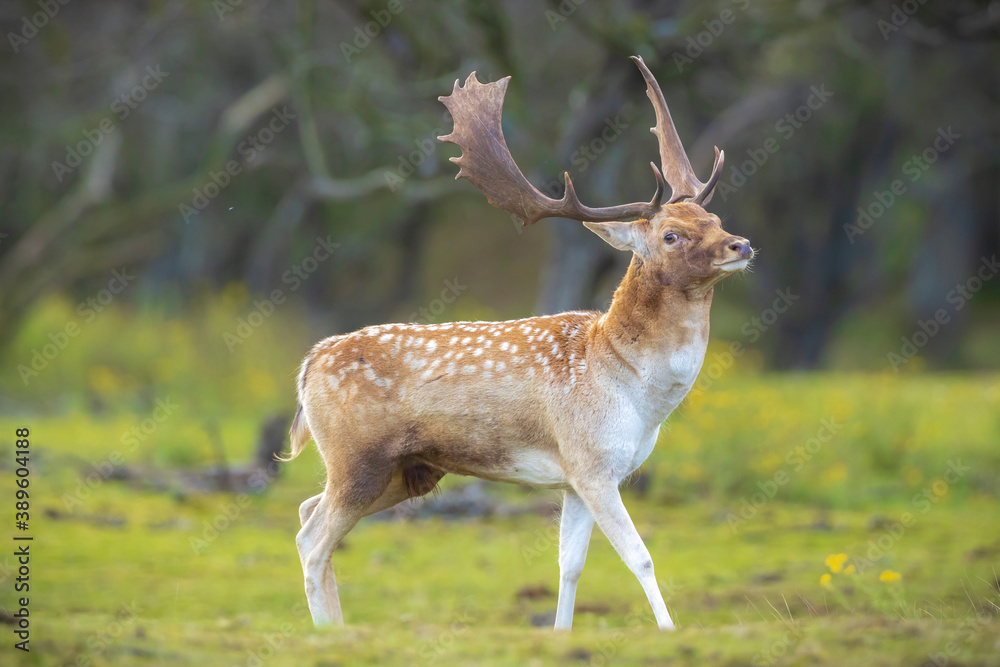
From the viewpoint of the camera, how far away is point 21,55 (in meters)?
22.7

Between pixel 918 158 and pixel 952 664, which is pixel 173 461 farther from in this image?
pixel 918 158

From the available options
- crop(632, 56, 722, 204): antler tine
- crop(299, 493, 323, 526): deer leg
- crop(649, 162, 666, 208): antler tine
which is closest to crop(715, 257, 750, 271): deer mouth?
crop(649, 162, 666, 208): antler tine

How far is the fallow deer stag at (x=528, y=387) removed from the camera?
5910 mm

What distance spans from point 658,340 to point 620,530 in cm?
101

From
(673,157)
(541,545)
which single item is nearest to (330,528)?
(673,157)

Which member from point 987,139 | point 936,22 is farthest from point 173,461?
point 987,139

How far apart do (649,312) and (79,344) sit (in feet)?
43.9

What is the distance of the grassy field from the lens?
5.09m

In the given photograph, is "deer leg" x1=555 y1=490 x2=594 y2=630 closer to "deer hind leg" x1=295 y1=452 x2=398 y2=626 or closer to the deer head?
"deer hind leg" x1=295 y1=452 x2=398 y2=626

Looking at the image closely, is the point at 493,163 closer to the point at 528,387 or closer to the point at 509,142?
the point at 528,387

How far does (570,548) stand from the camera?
627 centimetres

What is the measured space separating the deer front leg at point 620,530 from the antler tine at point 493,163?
145cm

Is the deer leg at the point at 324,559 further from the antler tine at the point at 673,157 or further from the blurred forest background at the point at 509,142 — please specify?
the blurred forest background at the point at 509,142

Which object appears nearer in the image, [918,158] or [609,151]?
[609,151]
